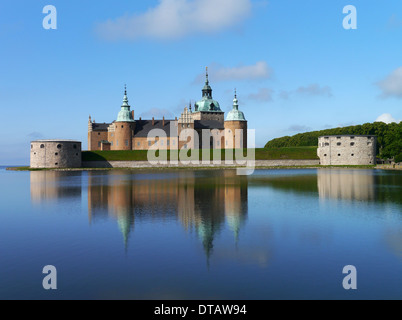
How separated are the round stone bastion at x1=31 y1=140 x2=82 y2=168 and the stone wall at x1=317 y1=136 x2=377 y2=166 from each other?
46.2m

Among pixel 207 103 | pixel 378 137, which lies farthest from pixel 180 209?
pixel 207 103

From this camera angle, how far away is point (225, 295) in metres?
8.65

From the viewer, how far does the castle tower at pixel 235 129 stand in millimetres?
94188

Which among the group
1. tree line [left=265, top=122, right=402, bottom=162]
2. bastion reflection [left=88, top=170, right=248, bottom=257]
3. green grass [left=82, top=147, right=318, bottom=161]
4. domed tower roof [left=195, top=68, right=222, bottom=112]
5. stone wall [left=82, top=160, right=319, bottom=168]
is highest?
domed tower roof [left=195, top=68, right=222, bottom=112]

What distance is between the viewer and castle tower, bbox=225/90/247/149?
94188 millimetres

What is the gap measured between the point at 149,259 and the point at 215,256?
181 cm

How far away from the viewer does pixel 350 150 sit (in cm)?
7656

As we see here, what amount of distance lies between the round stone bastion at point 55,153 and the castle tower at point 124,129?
1908 cm

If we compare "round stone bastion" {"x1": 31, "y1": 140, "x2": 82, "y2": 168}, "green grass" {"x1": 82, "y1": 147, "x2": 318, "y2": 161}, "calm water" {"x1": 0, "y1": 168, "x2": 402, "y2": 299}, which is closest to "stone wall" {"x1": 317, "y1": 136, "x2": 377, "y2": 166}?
"green grass" {"x1": 82, "y1": 147, "x2": 318, "y2": 161}

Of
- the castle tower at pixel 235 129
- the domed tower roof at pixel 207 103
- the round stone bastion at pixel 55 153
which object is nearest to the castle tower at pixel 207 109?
the domed tower roof at pixel 207 103

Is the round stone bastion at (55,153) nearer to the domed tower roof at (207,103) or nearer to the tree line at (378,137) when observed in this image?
the domed tower roof at (207,103)

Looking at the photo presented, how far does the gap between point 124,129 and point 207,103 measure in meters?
24.6

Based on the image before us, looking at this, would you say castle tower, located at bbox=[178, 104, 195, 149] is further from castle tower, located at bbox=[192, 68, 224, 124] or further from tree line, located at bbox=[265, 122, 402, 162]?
tree line, located at bbox=[265, 122, 402, 162]
